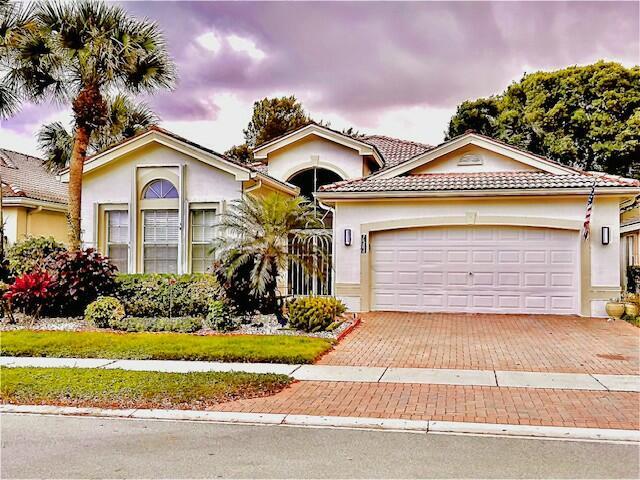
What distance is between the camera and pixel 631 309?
15250 mm

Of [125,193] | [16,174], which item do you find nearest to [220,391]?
[125,193]

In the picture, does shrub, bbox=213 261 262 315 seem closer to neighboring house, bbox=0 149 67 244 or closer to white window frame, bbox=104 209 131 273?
white window frame, bbox=104 209 131 273

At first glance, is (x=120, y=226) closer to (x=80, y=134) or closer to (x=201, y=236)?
(x=201, y=236)

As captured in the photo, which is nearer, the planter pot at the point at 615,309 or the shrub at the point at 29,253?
the planter pot at the point at 615,309

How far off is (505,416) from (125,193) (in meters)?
14.9

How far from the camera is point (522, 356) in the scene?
10.9 metres

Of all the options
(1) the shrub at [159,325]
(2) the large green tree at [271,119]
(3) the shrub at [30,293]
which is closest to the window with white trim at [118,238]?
(3) the shrub at [30,293]

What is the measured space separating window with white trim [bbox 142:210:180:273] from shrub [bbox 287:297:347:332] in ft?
21.0

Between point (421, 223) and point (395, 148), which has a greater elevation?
point (395, 148)

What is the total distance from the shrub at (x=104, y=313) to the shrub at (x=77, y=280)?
844 mm

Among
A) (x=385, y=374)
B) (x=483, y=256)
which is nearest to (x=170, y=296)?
(x=385, y=374)

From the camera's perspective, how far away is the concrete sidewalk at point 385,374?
8852 millimetres

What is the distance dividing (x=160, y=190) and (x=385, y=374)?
11.8m

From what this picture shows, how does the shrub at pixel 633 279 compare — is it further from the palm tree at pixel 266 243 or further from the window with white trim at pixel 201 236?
the window with white trim at pixel 201 236
